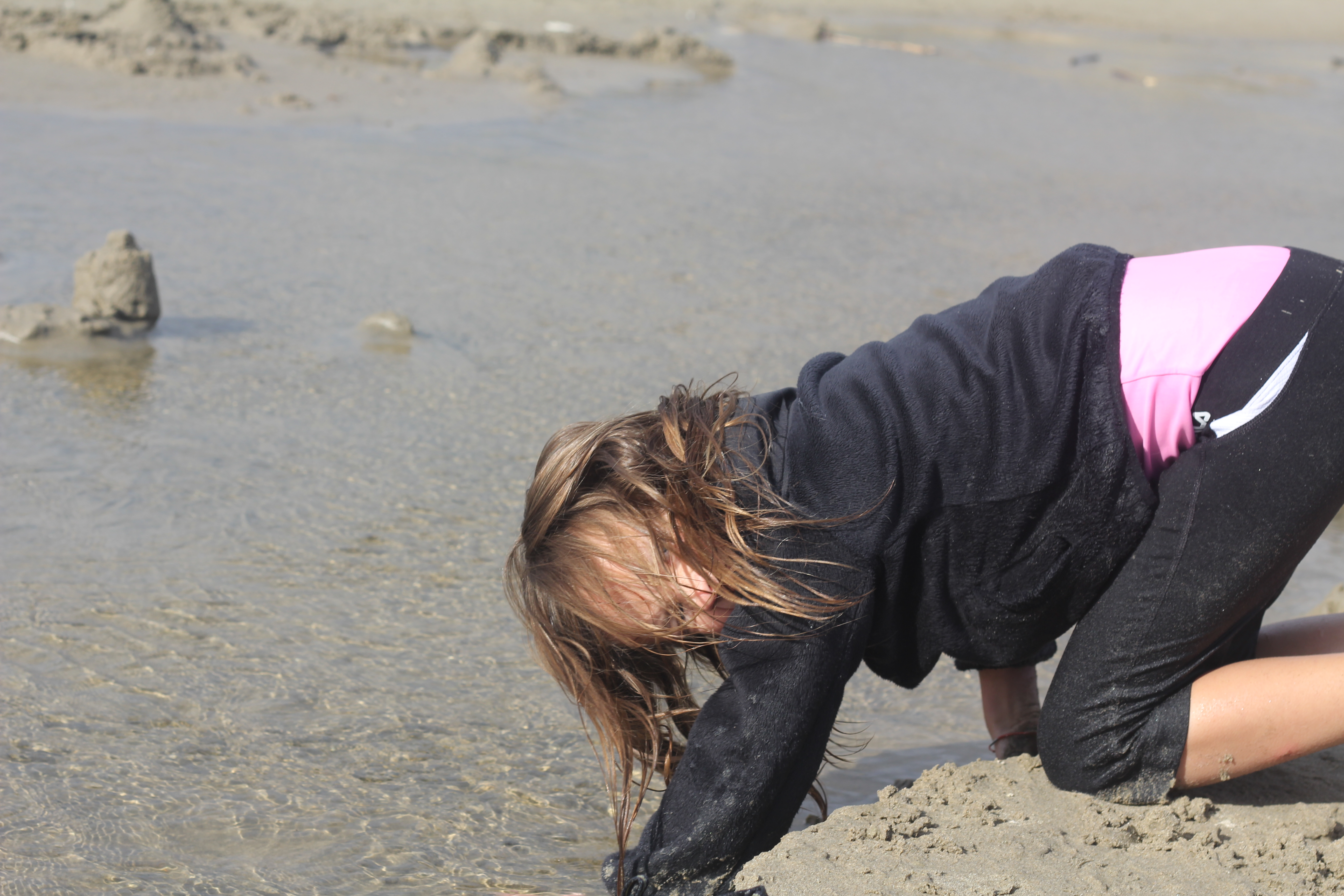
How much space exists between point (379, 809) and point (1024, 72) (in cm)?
1160

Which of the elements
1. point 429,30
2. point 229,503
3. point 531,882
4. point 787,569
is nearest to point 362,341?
point 229,503

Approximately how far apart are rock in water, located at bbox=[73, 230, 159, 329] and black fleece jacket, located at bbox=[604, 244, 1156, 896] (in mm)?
2906

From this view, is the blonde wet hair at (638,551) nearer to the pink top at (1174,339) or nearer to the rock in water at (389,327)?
the pink top at (1174,339)

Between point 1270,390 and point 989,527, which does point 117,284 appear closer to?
point 989,527

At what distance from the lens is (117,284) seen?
153 inches

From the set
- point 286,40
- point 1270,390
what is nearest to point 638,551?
point 1270,390

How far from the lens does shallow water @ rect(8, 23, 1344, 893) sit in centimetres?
202

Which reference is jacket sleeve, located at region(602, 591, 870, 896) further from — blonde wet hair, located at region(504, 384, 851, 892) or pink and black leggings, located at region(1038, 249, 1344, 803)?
pink and black leggings, located at region(1038, 249, 1344, 803)

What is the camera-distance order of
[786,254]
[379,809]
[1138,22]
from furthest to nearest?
[1138,22] → [786,254] → [379,809]

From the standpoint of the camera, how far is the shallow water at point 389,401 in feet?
6.61

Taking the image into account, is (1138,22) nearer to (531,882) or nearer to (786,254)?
(786,254)

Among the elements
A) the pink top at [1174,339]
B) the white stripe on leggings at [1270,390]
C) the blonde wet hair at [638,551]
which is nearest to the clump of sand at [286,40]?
the blonde wet hair at [638,551]

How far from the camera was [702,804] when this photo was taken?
1.56 meters

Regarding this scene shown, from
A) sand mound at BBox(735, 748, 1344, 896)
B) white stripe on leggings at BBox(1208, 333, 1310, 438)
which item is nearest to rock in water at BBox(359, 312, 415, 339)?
sand mound at BBox(735, 748, 1344, 896)
